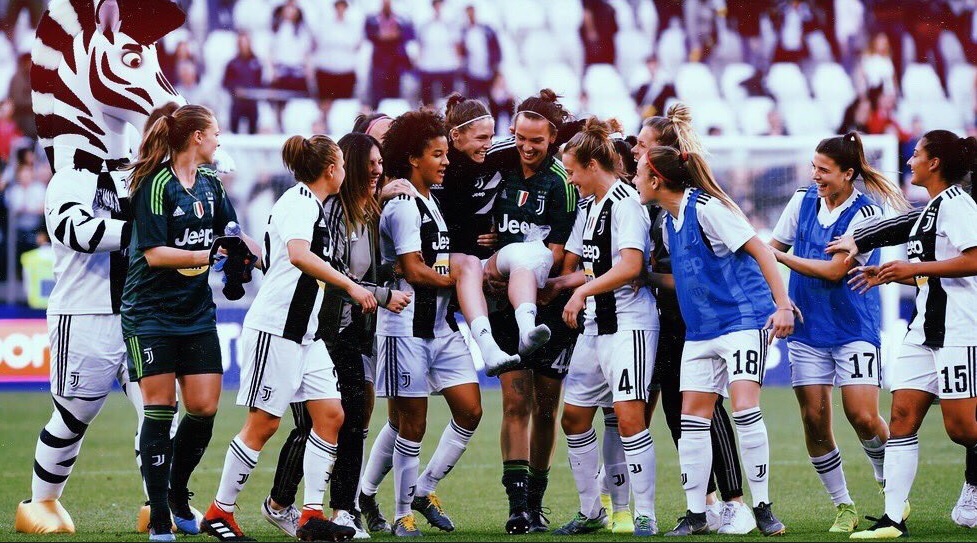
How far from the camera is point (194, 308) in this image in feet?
20.2

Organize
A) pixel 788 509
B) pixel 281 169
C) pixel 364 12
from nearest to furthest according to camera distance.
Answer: pixel 788 509
pixel 281 169
pixel 364 12

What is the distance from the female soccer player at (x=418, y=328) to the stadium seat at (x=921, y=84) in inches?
580

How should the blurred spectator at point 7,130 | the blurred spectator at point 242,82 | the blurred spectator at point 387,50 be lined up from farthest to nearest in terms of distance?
the blurred spectator at point 387,50 < the blurred spectator at point 242,82 < the blurred spectator at point 7,130

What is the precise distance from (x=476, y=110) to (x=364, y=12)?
12668 mm

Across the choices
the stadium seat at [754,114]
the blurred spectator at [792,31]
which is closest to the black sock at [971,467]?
the stadium seat at [754,114]

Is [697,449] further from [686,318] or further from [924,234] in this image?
[924,234]

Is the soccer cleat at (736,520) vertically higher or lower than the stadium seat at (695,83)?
lower

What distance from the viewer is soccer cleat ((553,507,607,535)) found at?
6.73 m

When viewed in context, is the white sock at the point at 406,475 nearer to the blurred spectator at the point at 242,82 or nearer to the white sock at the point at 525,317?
the white sock at the point at 525,317

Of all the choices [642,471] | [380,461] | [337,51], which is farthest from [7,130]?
[642,471]

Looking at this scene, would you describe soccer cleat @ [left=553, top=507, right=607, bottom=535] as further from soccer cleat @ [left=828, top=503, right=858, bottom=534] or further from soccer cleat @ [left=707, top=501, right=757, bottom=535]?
soccer cleat @ [left=828, top=503, right=858, bottom=534]

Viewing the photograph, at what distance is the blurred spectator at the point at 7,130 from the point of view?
17484 millimetres

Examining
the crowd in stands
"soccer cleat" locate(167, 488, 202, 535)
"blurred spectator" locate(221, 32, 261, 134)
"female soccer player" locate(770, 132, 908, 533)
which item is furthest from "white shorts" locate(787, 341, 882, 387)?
"blurred spectator" locate(221, 32, 261, 134)

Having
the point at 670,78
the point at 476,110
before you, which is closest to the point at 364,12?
the point at 670,78
